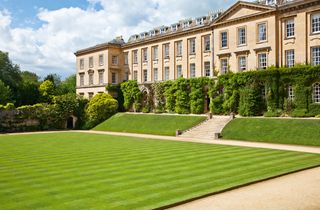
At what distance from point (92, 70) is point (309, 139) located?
43.1 metres

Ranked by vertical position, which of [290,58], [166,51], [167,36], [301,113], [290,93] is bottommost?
[301,113]

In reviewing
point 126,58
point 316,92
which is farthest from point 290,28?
point 126,58

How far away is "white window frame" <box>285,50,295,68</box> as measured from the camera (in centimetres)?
3566

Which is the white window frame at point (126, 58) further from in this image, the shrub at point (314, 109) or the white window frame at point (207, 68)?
the shrub at point (314, 109)

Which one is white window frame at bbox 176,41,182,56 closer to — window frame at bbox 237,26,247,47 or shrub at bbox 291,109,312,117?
window frame at bbox 237,26,247,47

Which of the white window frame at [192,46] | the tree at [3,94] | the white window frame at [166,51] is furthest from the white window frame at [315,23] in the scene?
the tree at [3,94]

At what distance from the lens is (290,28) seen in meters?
35.8

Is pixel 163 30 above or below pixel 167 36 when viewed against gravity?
above

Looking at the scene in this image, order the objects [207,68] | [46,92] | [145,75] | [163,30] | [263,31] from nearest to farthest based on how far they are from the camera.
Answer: [263,31], [207,68], [163,30], [145,75], [46,92]

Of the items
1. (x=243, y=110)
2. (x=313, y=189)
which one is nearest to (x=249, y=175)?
Answer: (x=313, y=189)

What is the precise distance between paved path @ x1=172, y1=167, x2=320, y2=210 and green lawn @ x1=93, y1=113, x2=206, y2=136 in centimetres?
2292

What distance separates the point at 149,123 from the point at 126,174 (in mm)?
28028

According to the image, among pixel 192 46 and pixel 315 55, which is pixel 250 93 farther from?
pixel 192 46

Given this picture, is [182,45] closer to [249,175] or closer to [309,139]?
[309,139]
